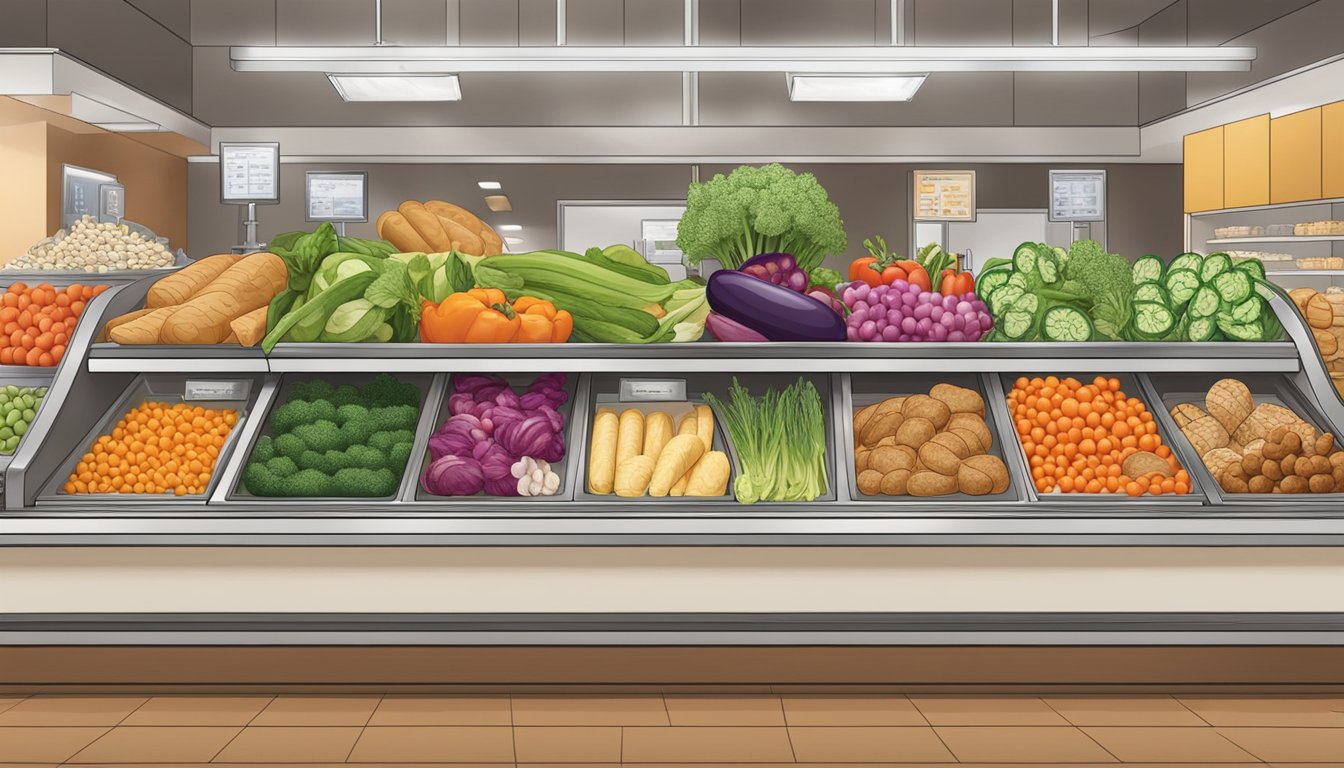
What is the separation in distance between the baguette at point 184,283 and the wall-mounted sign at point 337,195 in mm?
2093

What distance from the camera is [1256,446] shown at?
3246 mm

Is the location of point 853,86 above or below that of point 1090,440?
above

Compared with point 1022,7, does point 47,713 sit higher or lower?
lower

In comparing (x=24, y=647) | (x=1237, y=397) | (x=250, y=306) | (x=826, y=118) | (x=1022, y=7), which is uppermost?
(x=1022, y=7)

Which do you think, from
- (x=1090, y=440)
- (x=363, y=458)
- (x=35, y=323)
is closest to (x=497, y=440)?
(x=363, y=458)

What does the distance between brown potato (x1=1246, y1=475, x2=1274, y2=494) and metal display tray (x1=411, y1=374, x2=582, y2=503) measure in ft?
6.83

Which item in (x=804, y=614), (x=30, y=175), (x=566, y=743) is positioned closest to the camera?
(x=566, y=743)

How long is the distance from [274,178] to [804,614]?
4.07 metres

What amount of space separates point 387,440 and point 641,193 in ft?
18.9

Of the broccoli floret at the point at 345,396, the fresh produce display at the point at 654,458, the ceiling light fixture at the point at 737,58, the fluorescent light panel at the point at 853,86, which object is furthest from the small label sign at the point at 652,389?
the fluorescent light panel at the point at 853,86

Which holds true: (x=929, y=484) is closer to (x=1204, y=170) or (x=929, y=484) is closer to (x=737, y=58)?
(x=737, y=58)

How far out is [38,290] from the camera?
3.64 metres

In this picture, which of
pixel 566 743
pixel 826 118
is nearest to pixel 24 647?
pixel 566 743

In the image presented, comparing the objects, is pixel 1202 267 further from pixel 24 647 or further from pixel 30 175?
pixel 30 175
